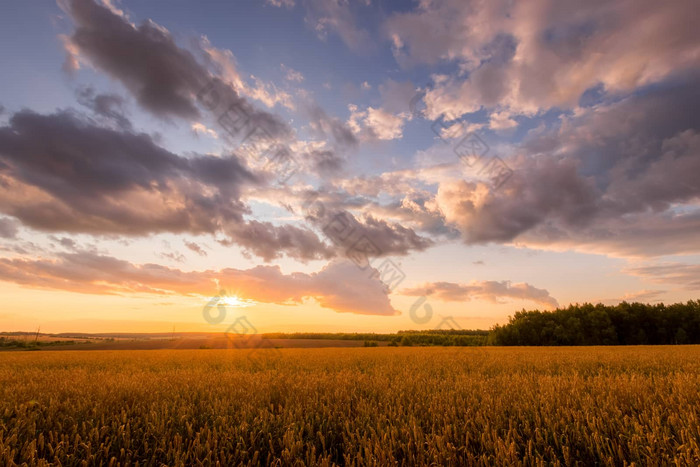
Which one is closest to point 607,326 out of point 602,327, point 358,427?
point 602,327

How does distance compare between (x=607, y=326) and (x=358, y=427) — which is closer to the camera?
(x=358, y=427)

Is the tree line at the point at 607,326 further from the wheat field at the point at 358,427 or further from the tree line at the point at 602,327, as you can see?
the wheat field at the point at 358,427

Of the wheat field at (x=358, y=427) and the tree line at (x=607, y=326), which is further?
the tree line at (x=607, y=326)

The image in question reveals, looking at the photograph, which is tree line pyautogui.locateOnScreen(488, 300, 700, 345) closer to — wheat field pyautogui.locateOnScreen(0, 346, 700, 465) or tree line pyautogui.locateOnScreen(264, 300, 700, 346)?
tree line pyautogui.locateOnScreen(264, 300, 700, 346)

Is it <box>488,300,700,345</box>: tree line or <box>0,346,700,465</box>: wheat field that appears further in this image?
<box>488,300,700,345</box>: tree line

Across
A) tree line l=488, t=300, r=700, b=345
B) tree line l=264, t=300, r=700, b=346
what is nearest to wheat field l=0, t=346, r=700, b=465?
tree line l=264, t=300, r=700, b=346

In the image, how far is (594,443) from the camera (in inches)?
115

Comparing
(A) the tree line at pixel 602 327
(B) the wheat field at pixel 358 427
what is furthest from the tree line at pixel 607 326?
(B) the wheat field at pixel 358 427

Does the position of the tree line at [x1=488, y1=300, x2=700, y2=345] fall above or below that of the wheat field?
below

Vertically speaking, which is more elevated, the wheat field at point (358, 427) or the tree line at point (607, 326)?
the wheat field at point (358, 427)

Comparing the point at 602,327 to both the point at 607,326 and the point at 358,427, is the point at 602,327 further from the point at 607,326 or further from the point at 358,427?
the point at 358,427

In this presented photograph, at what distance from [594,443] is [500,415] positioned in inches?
33.3

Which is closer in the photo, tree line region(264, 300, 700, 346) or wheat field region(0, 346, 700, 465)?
wheat field region(0, 346, 700, 465)

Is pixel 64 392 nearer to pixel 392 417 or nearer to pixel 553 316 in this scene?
pixel 392 417
